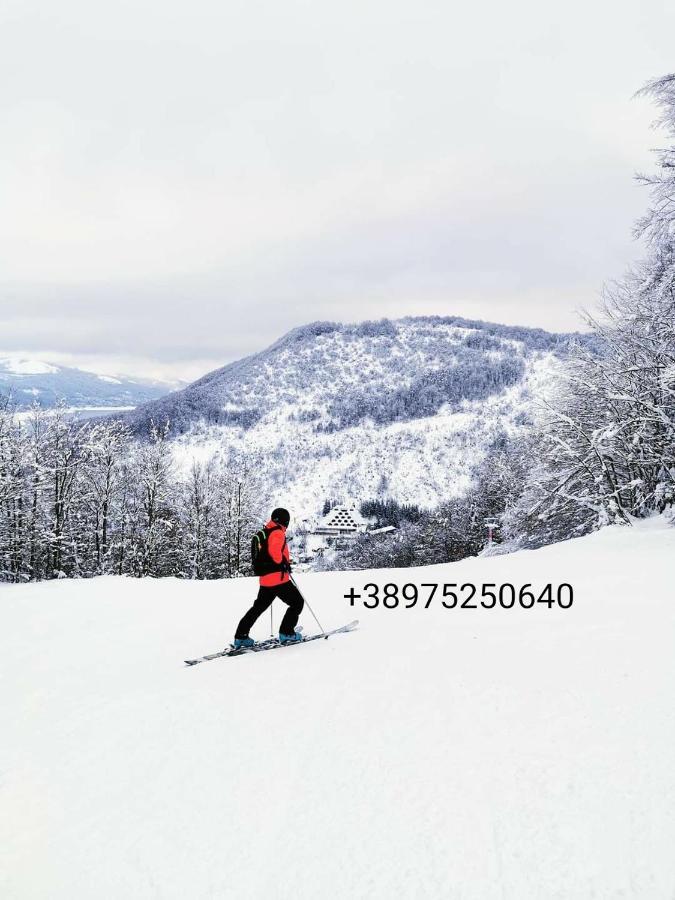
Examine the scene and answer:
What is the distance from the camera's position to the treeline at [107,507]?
83.8 feet

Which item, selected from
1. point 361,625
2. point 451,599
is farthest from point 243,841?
point 451,599

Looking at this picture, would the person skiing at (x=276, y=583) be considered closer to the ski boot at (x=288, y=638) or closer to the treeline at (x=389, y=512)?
the ski boot at (x=288, y=638)

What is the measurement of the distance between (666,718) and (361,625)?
4.52 metres

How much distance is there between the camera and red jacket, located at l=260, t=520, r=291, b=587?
21.6ft

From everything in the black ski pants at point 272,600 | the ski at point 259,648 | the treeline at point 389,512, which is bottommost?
the treeline at point 389,512

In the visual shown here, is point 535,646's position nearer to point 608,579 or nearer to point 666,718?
point 666,718

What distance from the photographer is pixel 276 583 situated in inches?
262

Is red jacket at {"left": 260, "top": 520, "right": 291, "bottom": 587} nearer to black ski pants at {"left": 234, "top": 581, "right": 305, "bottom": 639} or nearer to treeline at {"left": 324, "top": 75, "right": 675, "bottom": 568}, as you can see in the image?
black ski pants at {"left": 234, "top": 581, "right": 305, "bottom": 639}

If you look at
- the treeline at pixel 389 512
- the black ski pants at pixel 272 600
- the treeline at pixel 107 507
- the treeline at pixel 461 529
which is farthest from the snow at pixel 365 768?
the treeline at pixel 389 512

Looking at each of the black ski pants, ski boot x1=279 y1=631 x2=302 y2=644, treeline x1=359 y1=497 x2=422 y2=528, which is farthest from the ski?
treeline x1=359 y1=497 x2=422 y2=528

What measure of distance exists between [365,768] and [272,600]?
3241 millimetres

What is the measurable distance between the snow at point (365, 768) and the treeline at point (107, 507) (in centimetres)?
2175

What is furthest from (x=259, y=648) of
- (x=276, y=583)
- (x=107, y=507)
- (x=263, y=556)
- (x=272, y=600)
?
(x=107, y=507)

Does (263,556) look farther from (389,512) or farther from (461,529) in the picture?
(389,512)
